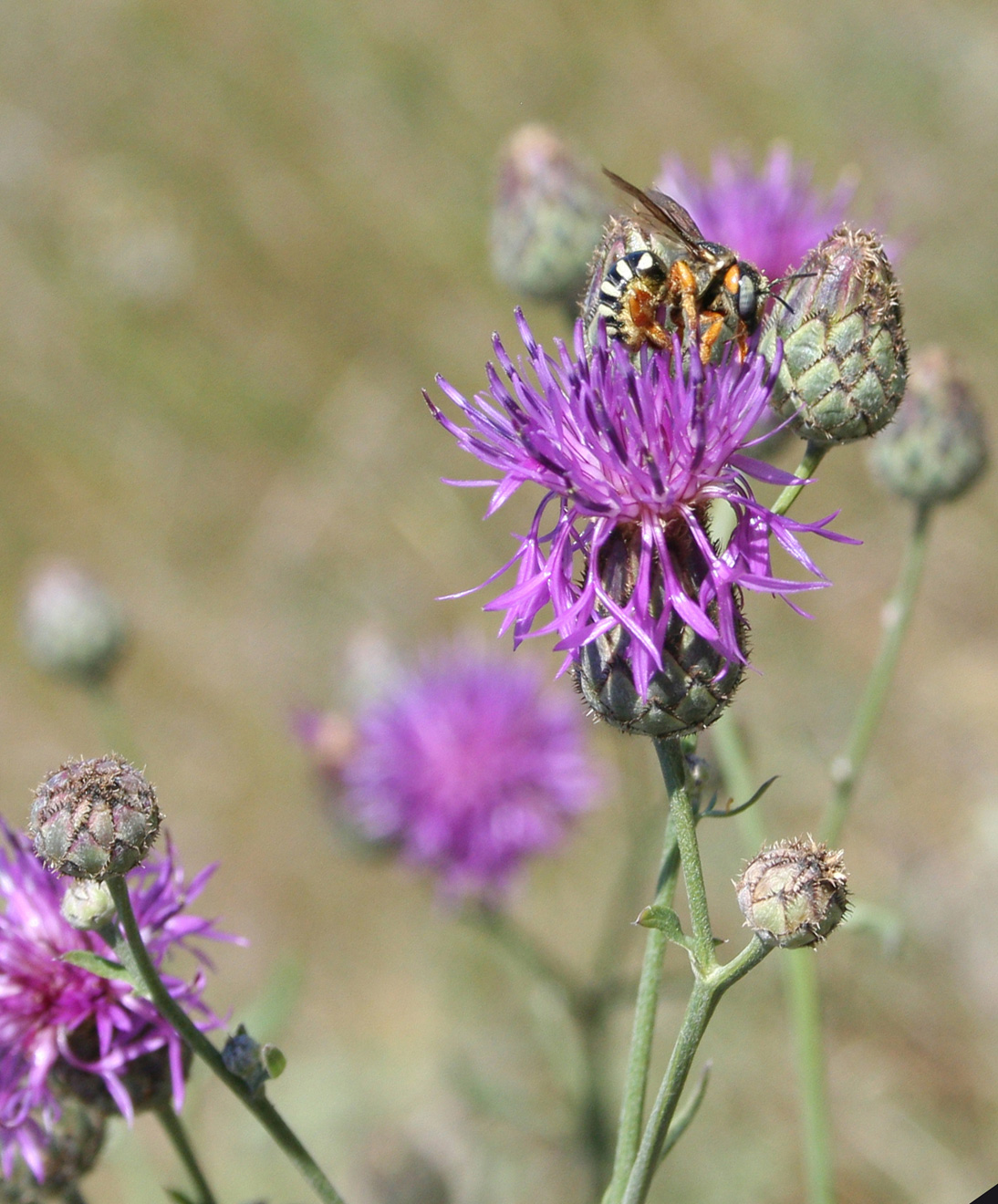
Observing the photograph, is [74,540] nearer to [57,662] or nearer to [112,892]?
[57,662]

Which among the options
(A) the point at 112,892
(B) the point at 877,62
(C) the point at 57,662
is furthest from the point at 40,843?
(B) the point at 877,62

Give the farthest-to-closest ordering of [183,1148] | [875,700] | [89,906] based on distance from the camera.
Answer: [875,700], [183,1148], [89,906]

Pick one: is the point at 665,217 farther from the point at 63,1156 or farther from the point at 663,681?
the point at 63,1156

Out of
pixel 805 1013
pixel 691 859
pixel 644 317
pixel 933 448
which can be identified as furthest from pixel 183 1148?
pixel 933 448

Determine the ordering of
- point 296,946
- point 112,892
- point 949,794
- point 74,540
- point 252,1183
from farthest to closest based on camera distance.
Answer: point 74,540 → point 296,946 → point 949,794 → point 252,1183 → point 112,892

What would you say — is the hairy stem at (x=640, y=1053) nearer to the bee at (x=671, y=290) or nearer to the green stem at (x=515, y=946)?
the bee at (x=671, y=290)
